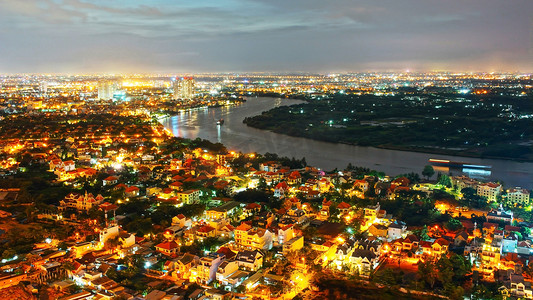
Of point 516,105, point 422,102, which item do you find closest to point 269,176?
point 516,105

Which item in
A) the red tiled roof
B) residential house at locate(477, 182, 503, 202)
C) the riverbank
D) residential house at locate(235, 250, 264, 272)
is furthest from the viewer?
the riverbank

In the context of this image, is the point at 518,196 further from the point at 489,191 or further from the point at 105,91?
the point at 105,91

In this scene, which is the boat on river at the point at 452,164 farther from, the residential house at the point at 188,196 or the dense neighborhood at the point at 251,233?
the residential house at the point at 188,196

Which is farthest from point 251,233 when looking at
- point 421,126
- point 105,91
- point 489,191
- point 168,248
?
point 105,91

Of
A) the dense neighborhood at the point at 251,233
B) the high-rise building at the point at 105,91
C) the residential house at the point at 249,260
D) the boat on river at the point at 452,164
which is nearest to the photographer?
the dense neighborhood at the point at 251,233

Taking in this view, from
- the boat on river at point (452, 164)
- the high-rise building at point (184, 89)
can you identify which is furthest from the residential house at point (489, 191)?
the high-rise building at point (184, 89)

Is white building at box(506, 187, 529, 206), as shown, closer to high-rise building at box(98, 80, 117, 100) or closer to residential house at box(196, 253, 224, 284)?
residential house at box(196, 253, 224, 284)

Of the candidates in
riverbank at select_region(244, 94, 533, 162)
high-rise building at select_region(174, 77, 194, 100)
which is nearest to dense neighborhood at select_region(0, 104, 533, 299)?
riverbank at select_region(244, 94, 533, 162)

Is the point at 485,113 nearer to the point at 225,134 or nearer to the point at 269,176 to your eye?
the point at 225,134

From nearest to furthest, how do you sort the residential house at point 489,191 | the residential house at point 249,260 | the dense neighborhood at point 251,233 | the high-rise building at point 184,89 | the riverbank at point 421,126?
the dense neighborhood at point 251,233 < the residential house at point 249,260 < the residential house at point 489,191 < the riverbank at point 421,126 < the high-rise building at point 184,89
